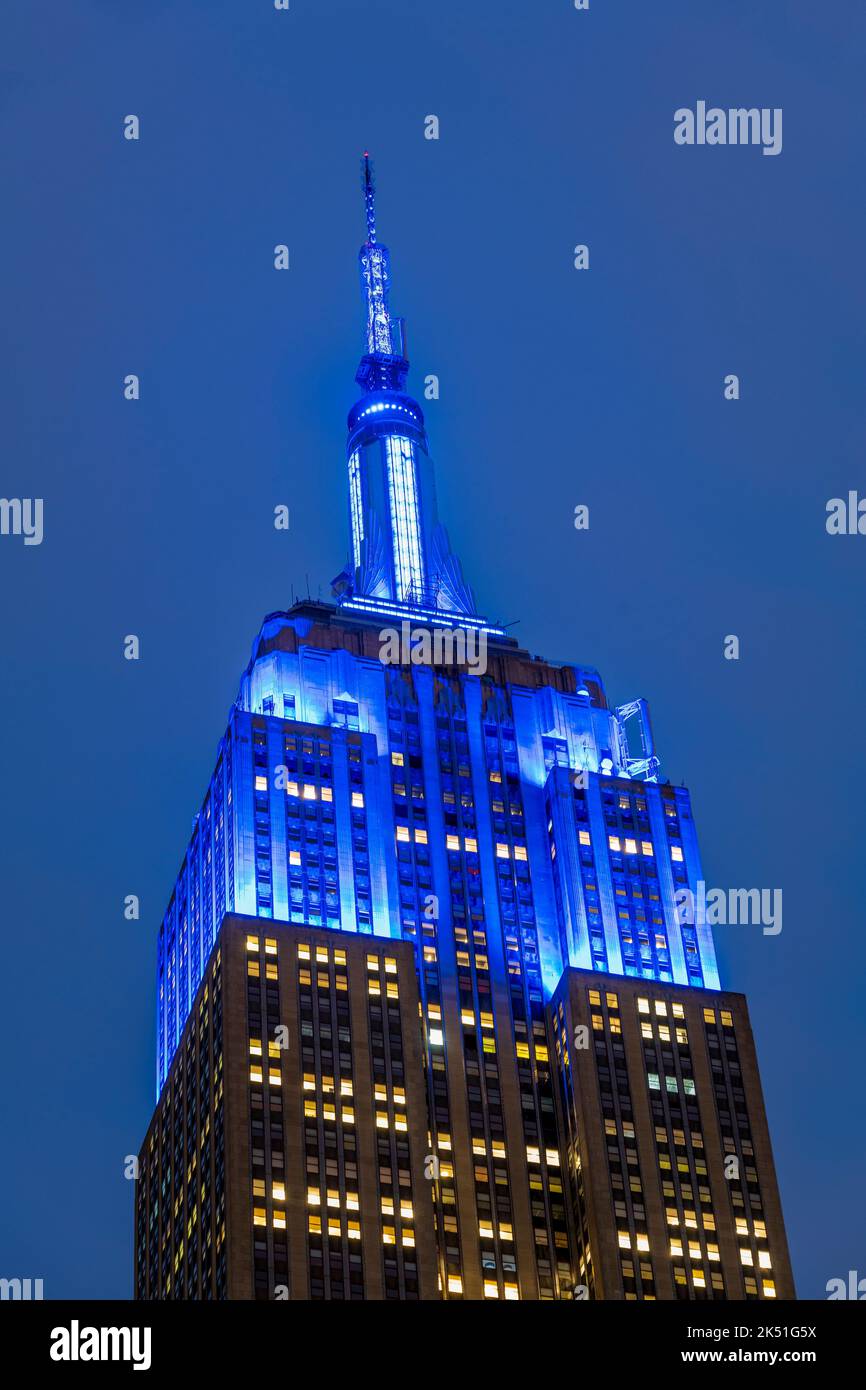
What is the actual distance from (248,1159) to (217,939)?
24711 millimetres

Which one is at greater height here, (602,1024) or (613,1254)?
(602,1024)

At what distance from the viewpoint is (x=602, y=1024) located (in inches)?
7825

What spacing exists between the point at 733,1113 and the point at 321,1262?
41488 millimetres
